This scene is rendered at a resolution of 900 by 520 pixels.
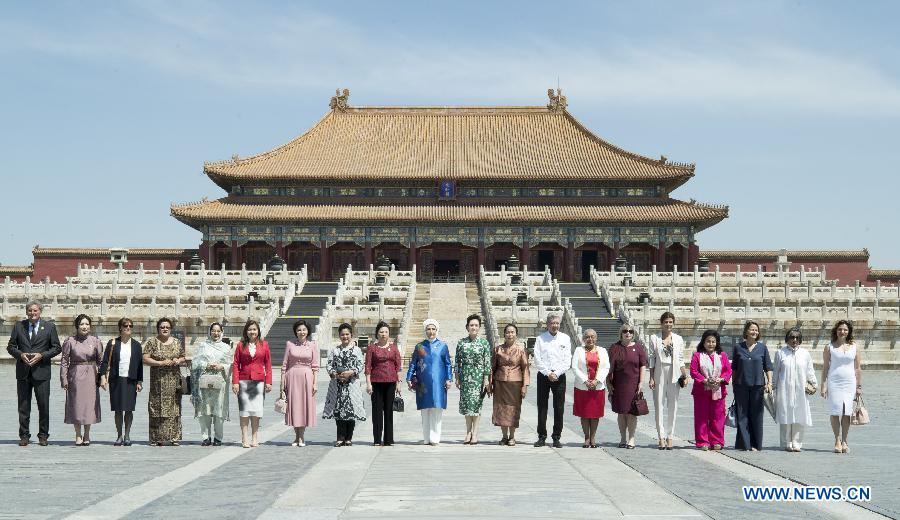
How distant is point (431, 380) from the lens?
13336 mm

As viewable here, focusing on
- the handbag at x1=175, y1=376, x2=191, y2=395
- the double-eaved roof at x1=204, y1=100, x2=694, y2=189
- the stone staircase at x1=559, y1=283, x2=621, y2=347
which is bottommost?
the handbag at x1=175, y1=376, x2=191, y2=395

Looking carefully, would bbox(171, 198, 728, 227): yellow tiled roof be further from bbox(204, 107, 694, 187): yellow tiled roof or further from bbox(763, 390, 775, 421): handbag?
bbox(763, 390, 775, 421): handbag

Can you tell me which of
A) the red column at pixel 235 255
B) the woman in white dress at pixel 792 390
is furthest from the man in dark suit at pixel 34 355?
the red column at pixel 235 255

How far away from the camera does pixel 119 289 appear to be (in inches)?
1577

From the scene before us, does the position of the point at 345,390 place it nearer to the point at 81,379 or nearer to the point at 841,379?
the point at 81,379

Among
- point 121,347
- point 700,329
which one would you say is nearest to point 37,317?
point 121,347

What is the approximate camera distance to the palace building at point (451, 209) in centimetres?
5616

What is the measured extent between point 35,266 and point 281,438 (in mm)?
47598

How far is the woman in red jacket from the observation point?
42.6ft

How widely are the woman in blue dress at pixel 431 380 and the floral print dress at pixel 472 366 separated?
169 millimetres

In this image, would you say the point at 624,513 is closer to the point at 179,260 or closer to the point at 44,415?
the point at 44,415

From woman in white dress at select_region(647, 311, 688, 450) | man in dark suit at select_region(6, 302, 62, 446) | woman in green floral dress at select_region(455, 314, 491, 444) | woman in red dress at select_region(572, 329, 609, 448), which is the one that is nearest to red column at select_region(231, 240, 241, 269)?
man in dark suit at select_region(6, 302, 62, 446)

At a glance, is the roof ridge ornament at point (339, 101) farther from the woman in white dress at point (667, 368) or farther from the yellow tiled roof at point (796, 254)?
the woman in white dress at point (667, 368)

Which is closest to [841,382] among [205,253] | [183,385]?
[183,385]
